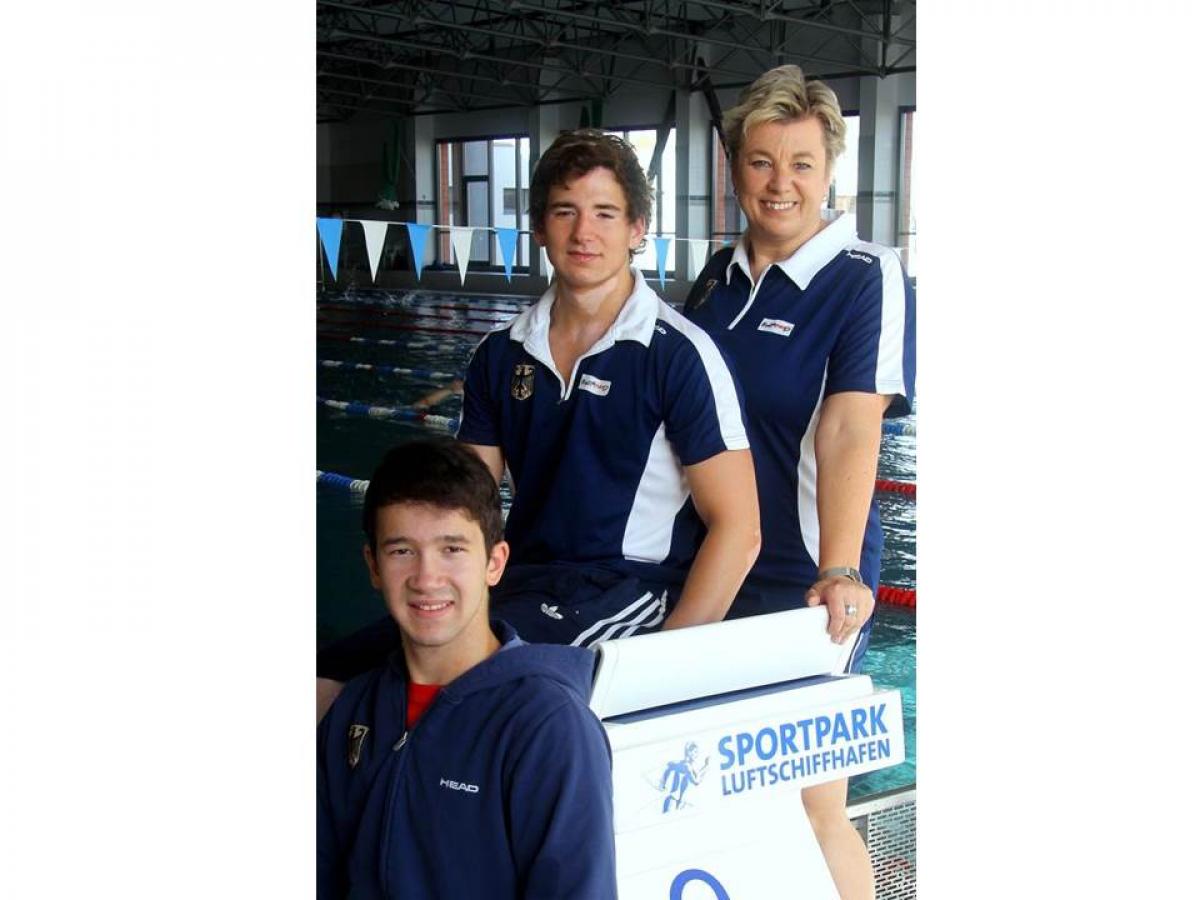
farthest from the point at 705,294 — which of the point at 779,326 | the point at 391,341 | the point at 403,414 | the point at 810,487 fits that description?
the point at 391,341

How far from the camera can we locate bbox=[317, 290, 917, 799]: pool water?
5.81 feet

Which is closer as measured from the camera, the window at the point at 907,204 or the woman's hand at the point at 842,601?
the woman's hand at the point at 842,601

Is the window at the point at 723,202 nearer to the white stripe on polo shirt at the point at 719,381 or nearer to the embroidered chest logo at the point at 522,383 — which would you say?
the white stripe on polo shirt at the point at 719,381

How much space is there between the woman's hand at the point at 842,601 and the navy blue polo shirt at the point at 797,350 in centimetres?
3

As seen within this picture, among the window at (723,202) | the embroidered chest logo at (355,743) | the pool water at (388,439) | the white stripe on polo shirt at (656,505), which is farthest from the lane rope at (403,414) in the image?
the window at (723,202)

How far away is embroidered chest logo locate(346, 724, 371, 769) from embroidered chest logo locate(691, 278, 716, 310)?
811mm

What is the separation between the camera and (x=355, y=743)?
1.74 metres

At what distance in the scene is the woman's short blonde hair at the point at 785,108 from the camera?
217cm

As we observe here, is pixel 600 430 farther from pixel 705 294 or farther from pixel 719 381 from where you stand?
pixel 705 294
